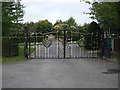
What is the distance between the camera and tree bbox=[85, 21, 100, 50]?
51.9 feet

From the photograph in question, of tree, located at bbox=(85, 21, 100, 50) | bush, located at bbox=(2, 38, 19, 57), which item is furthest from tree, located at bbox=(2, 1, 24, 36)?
tree, located at bbox=(85, 21, 100, 50)

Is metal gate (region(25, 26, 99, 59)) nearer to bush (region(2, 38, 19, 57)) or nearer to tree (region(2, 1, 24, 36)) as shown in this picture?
bush (region(2, 38, 19, 57))

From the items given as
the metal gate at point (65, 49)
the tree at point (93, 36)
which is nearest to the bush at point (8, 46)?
the metal gate at point (65, 49)

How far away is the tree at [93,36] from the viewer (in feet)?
51.9

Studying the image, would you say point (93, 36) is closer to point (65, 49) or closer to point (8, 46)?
point (65, 49)

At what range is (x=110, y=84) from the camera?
5996 millimetres

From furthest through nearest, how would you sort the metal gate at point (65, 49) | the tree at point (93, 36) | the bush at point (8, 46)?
the tree at point (93, 36), the metal gate at point (65, 49), the bush at point (8, 46)

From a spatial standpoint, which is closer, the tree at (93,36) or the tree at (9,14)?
the tree at (9,14)

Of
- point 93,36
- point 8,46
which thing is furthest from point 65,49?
point 8,46

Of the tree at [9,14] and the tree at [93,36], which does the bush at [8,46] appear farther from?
the tree at [93,36]

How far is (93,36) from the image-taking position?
1614 centimetres

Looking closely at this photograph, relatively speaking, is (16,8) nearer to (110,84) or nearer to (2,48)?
(2,48)

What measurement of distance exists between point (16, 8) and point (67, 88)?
11247 millimetres

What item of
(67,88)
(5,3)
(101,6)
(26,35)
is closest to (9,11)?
(5,3)
